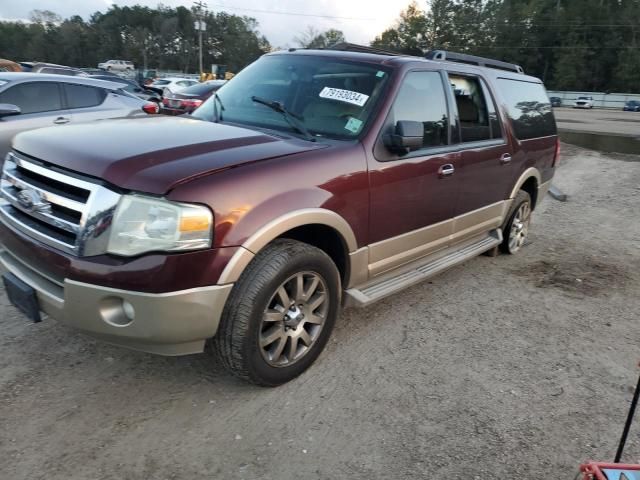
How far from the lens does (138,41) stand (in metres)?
108

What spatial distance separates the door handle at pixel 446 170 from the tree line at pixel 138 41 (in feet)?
345

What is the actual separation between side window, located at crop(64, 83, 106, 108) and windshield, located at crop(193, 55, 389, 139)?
4.07 metres

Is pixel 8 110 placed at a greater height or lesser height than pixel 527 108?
lesser

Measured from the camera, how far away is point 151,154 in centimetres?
261

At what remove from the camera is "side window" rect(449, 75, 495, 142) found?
424 centimetres

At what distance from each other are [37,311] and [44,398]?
20.3 inches

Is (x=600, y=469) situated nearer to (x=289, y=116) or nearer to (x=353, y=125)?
(x=353, y=125)

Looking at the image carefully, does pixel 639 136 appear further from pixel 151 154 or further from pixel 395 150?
pixel 151 154

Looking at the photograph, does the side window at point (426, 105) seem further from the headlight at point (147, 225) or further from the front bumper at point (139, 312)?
the front bumper at point (139, 312)

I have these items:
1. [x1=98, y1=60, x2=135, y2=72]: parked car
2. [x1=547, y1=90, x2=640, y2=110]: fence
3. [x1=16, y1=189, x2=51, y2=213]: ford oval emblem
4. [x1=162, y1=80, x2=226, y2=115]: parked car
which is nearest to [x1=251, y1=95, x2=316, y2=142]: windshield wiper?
[x1=16, y1=189, x2=51, y2=213]: ford oval emblem

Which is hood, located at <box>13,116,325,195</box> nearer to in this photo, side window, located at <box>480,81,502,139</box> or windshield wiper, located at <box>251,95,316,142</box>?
windshield wiper, located at <box>251,95,316,142</box>

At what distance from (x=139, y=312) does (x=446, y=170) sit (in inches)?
101

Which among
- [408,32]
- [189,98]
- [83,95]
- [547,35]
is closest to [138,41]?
[408,32]

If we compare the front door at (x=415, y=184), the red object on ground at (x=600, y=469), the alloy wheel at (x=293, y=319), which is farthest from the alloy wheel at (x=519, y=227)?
the red object on ground at (x=600, y=469)
